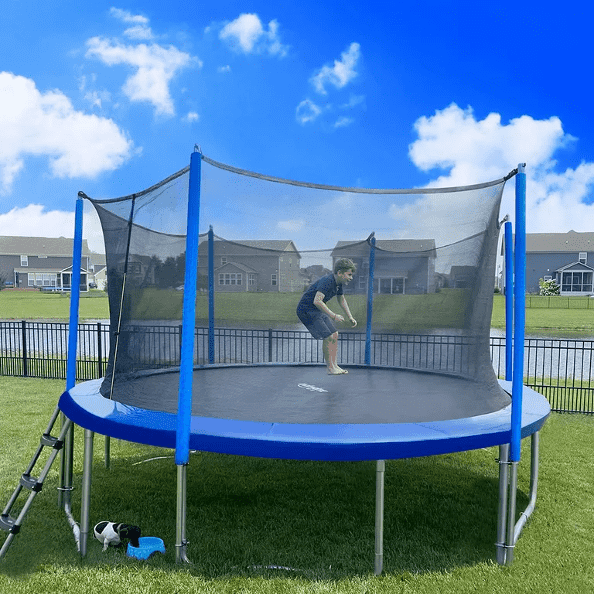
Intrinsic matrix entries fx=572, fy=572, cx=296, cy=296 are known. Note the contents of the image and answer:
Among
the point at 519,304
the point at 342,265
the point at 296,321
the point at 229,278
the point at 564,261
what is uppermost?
the point at 564,261

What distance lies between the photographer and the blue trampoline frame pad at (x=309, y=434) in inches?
109

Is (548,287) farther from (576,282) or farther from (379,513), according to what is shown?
(379,513)

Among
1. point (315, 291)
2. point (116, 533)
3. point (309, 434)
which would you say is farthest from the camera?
point (315, 291)

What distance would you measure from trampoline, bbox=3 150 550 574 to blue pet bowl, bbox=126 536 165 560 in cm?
24

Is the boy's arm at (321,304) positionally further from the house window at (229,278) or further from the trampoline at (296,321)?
the house window at (229,278)

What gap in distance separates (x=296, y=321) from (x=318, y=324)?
18 centimetres

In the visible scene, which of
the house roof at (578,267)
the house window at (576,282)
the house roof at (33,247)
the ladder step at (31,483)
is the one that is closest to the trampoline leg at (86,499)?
the ladder step at (31,483)

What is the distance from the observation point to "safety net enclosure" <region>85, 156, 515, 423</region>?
3695 millimetres

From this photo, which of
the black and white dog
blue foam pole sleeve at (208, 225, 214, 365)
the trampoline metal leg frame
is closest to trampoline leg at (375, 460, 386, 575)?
the trampoline metal leg frame

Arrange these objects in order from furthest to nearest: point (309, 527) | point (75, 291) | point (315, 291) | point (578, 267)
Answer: point (578, 267)
point (315, 291)
point (75, 291)
point (309, 527)

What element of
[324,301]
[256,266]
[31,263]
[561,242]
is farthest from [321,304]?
[31,263]

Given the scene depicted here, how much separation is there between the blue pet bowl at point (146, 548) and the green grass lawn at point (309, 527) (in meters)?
0.04

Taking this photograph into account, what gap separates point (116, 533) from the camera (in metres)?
3.00

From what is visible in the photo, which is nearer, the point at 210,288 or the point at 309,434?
the point at 309,434
